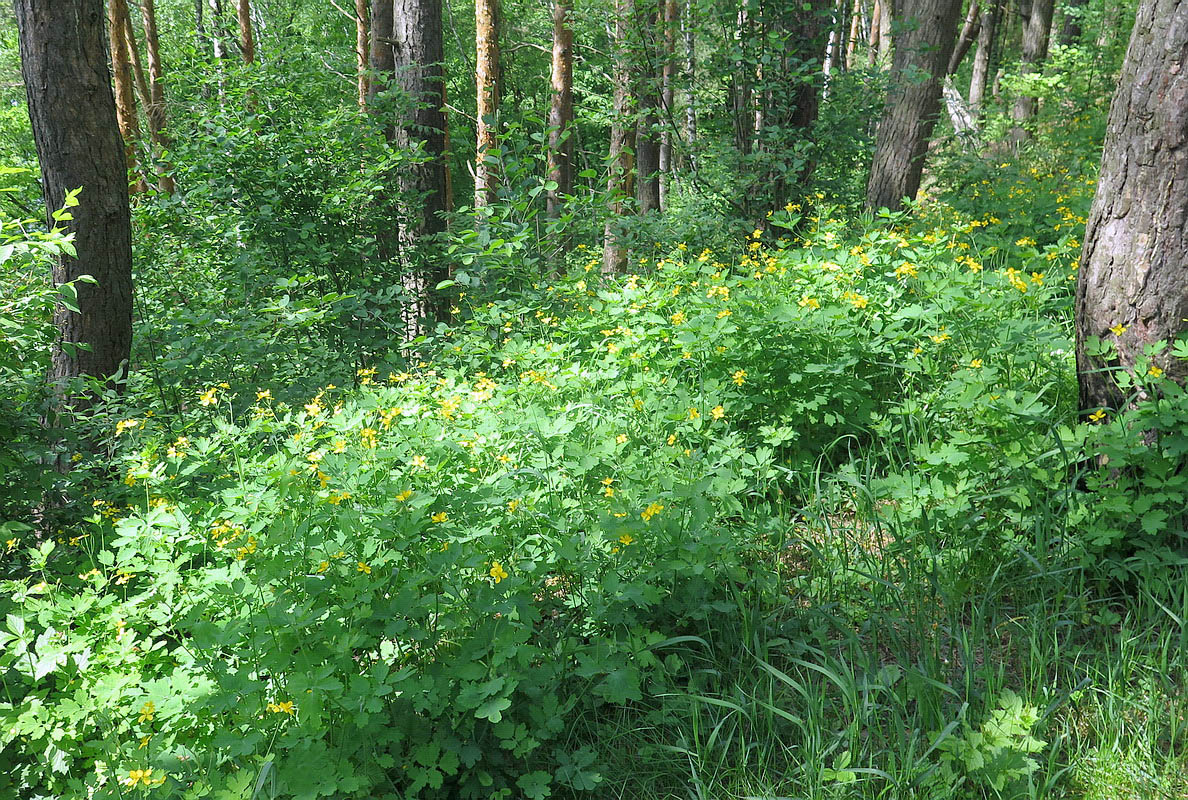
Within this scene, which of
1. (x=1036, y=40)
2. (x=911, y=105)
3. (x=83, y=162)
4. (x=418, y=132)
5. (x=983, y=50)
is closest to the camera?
(x=83, y=162)

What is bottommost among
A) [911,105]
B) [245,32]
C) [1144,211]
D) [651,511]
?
[651,511]

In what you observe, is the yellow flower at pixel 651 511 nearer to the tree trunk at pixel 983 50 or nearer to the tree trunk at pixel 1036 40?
the tree trunk at pixel 1036 40

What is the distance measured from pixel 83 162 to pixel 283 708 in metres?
4.01

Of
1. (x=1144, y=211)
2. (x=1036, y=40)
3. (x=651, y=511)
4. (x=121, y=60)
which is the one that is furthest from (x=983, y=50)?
(x=651, y=511)

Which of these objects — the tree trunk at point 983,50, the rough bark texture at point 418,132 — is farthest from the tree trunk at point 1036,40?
the rough bark texture at point 418,132

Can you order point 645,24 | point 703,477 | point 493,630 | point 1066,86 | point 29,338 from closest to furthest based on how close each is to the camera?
point 493,630, point 703,477, point 29,338, point 645,24, point 1066,86

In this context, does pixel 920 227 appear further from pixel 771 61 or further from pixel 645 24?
pixel 645 24

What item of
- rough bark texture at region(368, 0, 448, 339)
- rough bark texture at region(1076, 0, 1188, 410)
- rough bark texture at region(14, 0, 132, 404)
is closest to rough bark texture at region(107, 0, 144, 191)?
rough bark texture at region(368, 0, 448, 339)

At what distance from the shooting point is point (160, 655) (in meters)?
2.56

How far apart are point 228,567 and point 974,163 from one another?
22.6 ft

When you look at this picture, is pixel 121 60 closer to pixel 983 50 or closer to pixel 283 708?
pixel 283 708

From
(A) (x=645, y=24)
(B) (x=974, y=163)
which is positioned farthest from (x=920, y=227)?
(A) (x=645, y=24)

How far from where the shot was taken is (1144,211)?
9.16ft

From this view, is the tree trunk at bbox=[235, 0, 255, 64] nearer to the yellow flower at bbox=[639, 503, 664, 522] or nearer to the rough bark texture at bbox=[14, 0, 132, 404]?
the rough bark texture at bbox=[14, 0, 132, 404]
